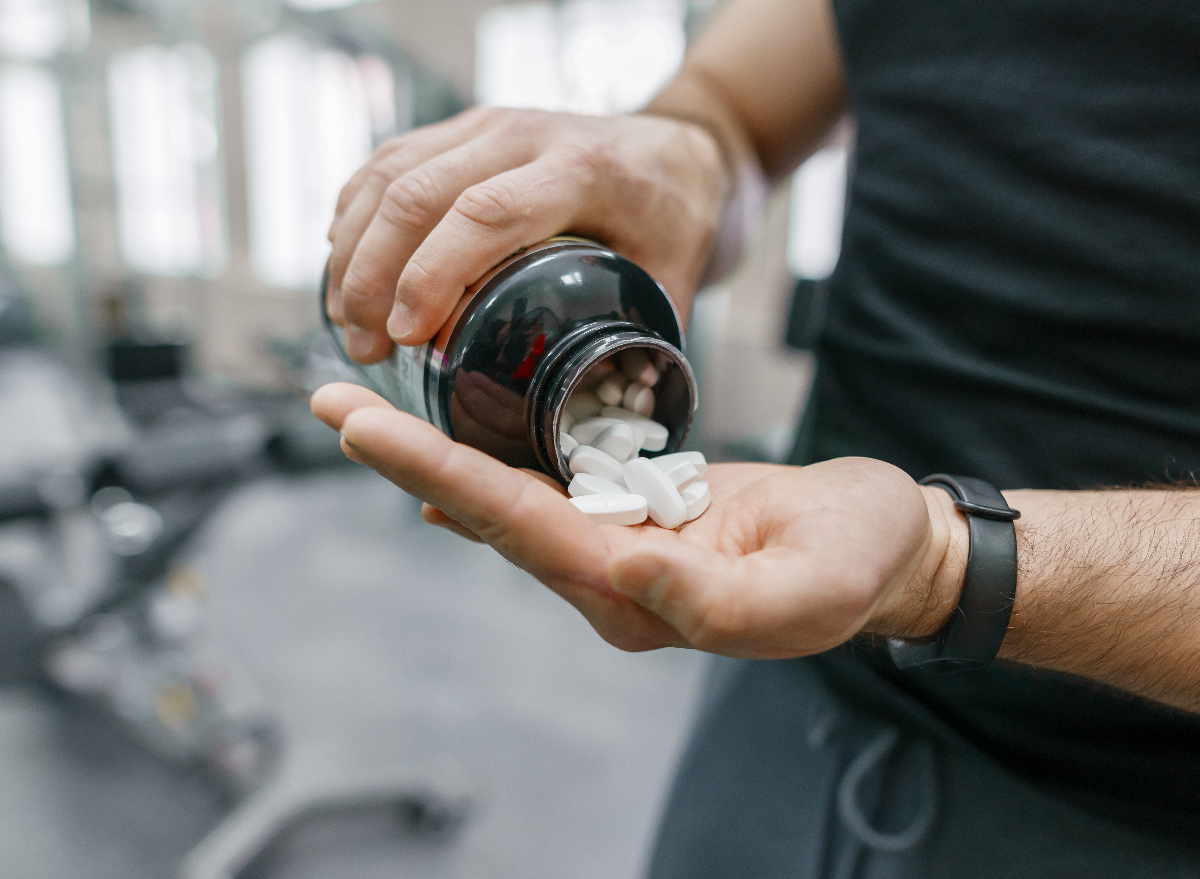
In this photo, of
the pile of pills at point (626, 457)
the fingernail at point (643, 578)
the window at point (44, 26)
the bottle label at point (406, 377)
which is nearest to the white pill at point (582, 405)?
the pile of pills at point (626, 457)

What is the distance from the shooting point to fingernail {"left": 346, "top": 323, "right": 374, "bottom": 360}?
0.50 metres

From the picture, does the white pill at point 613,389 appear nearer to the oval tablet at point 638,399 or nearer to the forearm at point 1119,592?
the oval tablet at point 638,399

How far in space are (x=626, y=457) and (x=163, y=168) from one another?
602 cm

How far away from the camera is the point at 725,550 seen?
0.40 meters

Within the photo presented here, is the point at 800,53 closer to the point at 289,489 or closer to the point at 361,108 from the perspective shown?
the point at 289,489

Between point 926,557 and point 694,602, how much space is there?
0.18m

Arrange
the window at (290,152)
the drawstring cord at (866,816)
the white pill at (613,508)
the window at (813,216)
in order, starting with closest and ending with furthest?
the white pill at (613,508) < the drawstring cord at (866,816) < the window at (813,216) < the window at (290,152)

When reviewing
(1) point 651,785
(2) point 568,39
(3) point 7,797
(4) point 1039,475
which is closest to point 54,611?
(3) point 7,797

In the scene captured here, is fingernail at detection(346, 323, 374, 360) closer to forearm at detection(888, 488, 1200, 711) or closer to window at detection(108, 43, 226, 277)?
forearm at detection(888, 488, 1200, 711)

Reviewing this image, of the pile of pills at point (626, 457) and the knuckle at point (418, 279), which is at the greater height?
the knuckle at point (418, 279)

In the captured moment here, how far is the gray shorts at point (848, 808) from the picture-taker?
505 millimetres

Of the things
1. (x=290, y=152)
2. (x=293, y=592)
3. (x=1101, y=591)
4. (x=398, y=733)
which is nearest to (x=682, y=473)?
(x=1101, y=591)

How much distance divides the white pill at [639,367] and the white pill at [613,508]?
10 cm

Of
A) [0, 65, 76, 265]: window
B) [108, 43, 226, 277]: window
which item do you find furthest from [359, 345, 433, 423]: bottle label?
[0, 65, 76, 265]: window
